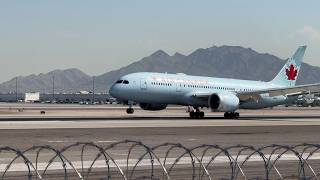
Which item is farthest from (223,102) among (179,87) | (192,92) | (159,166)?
(159,166)

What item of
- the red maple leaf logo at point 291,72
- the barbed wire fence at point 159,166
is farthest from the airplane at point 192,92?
the barbed wire fence at point 159,166

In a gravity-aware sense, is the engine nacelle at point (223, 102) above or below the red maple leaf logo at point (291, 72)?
below

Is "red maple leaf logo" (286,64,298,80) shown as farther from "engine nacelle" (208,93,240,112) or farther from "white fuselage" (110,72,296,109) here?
"engine nacelle" (208,93,240,112)

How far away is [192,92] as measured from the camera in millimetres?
68938

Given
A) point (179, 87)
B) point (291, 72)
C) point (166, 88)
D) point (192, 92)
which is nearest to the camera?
point (166, 88)

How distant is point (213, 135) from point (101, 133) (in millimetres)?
6857

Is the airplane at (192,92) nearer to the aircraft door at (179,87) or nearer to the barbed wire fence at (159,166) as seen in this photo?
the aircraft door at (179,87)

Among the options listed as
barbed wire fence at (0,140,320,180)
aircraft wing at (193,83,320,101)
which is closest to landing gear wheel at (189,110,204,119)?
aircraft wing at (193,83,320,101)

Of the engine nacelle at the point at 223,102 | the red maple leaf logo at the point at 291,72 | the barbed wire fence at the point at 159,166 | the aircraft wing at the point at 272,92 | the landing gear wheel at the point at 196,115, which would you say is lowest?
the barbed wire fence at the point at 159,166

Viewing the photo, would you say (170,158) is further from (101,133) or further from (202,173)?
(101,133)

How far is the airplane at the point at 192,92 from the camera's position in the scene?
6675 centimetres

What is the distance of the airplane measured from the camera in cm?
6675

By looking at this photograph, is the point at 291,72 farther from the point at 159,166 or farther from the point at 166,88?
the point at 159,166

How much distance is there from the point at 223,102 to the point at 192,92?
13.6 feet
